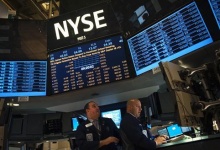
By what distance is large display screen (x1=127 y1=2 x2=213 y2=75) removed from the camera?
2707mm

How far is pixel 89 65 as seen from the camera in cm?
343

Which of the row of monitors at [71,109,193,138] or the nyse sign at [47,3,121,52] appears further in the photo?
the nyse sign at [47,3,121,52]

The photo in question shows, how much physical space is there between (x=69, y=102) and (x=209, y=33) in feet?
7.62

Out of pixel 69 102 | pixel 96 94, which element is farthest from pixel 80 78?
A: pixel 69 102

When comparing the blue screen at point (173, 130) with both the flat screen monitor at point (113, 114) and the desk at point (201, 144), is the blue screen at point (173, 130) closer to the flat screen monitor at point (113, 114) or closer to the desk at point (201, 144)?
the flat screen monitor at point (113, 114)

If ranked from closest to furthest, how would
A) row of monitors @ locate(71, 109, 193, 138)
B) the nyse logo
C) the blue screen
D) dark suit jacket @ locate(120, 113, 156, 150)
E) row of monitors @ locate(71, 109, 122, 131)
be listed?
dark suit jacket @ locate(120, 113, 156, 150), row of monitors @ locate(71, 109, 193, 138), the blue screen, the nyse logo, row of monitors @ locate(71, 109, 122, 131)

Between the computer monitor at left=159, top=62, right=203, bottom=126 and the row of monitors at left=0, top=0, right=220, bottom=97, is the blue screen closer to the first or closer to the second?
the row of monitors at left=0, top=0, right=220, bottom=97

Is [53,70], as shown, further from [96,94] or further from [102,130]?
[102,130]

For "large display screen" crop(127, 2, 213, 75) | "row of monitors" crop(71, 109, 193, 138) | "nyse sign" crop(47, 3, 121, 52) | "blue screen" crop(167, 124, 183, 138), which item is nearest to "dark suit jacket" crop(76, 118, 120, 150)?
"row of monitors" crop(71, 109, 193, 138)

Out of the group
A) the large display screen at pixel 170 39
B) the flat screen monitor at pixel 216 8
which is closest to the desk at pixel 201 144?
the large display screen at pixel 170 39

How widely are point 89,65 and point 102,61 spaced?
0.19 metres

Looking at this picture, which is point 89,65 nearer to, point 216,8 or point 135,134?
point 135,134

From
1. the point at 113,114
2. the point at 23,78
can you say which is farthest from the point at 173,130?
the point at 23,78

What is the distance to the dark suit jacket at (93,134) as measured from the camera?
248 cm
